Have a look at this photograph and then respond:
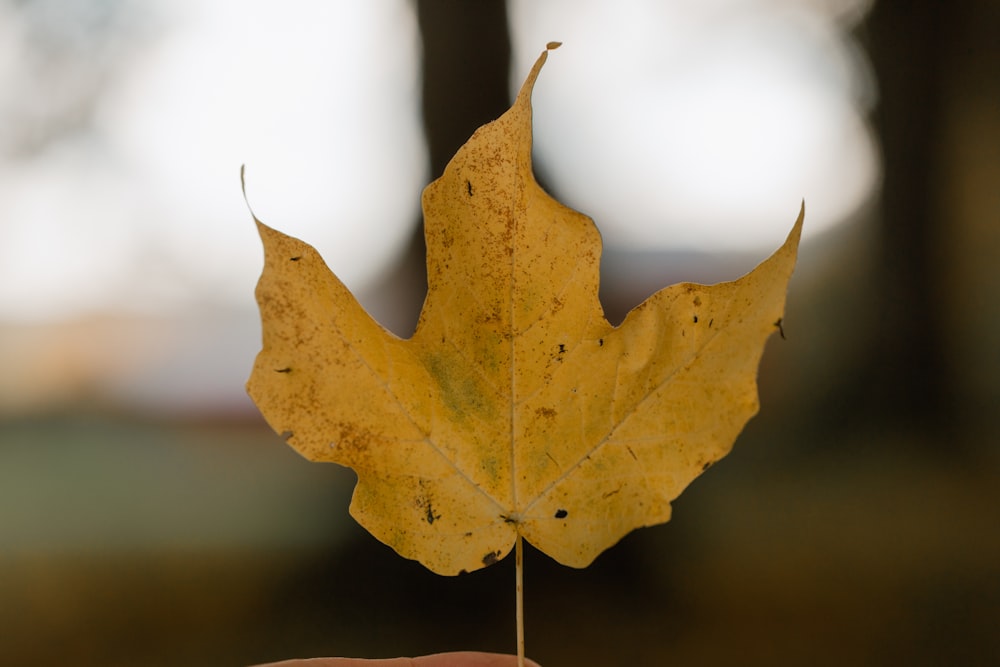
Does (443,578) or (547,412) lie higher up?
(547,412)

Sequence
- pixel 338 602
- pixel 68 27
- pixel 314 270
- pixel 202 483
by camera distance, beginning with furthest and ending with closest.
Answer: pixel 68 27
pixel 202 483
pixel 338 602
pixel 314 270

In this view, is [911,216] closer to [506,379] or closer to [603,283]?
[603,283]

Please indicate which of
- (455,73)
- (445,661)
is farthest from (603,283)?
(445,661)

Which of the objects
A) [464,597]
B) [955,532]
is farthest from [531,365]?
[955,532]

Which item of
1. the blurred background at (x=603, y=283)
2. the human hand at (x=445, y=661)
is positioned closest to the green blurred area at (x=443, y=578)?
the blurred background at (x=603, y=283)

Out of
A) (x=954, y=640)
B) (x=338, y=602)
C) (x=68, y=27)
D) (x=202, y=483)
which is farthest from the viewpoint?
(x=68, y=27)

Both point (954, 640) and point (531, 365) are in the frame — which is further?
point (954, 640)

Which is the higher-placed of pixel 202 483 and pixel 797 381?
pixel 797 381

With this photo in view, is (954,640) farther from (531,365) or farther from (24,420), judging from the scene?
(24,420)
